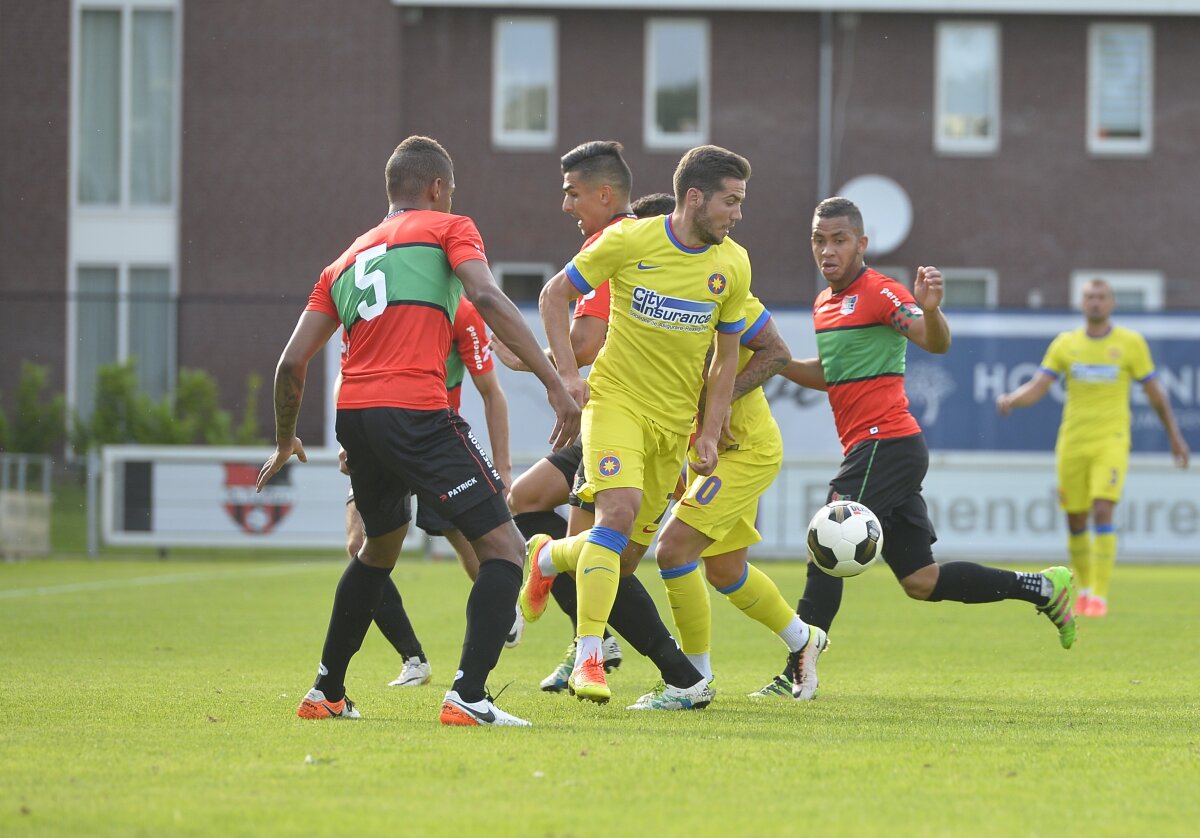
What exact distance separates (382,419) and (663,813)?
2.14m

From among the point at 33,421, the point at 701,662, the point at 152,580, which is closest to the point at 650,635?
the point at 701,662

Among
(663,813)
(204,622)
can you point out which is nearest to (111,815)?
(663,813)

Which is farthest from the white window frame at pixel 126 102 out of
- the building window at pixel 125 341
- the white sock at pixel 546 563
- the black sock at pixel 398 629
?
the white sock at pixel 546 563

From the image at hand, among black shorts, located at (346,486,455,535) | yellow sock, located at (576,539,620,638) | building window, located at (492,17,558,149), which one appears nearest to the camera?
yellow sock, located at (576,539,620,638)

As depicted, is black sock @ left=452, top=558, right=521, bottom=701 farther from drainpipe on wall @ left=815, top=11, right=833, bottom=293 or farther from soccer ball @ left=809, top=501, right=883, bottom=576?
drainpipe on wall @ left=815, top=11, right=833, bottom=293

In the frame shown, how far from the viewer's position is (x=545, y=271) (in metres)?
27.4

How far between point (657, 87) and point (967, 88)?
5.02m

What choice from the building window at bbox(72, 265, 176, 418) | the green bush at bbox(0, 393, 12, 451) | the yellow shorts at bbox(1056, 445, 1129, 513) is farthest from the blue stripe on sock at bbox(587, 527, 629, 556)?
the green bush at bbox(0, 393, 12, 451)

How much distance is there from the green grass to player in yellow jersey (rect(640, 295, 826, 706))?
13.6 inches

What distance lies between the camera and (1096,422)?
13266 mm

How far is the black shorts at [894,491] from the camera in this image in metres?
7.88

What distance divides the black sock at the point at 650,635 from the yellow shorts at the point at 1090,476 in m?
7.05

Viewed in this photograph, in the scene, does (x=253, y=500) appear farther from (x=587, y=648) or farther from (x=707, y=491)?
(x=587, y=648)

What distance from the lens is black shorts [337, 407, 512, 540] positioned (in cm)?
596
